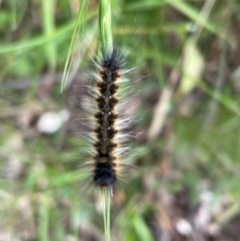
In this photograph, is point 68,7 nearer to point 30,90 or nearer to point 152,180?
point 30,90

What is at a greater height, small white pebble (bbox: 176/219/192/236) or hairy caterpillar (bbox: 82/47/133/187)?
small white pebble (bbox: 176/219/192/236)

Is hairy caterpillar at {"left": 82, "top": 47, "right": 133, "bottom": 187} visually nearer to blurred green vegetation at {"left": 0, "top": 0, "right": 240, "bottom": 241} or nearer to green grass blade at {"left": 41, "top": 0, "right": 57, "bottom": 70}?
green grass blade at {"left": 41, "top": 0, "right": 57, "bottom": 70}

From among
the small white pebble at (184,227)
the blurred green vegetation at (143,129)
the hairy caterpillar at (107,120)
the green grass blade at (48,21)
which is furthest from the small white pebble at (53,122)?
the small white pebble at (184,227)

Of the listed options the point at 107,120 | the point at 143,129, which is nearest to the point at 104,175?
the point at 107,120

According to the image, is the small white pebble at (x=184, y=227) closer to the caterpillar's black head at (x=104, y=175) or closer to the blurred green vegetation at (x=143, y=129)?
the blurred green vegetation at (x=143, y=129)

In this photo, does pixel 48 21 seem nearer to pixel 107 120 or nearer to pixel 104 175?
pixel 107 120

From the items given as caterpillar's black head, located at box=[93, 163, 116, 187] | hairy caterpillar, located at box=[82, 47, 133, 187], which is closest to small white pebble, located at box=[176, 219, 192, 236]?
hairy caterpillar, located at box=[82, 47, 133, 187]

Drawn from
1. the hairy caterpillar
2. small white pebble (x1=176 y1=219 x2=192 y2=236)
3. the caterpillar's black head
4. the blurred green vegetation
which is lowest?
the caterpillar's black head

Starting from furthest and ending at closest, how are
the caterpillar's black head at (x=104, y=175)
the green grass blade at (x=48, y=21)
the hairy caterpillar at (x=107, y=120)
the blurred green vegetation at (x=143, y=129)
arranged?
the blurred green vegetation at (x=143, y=129) → the green grass blade at (x=48, y=21) → the caterpillar's black head at (x=104, y=175) → the hairy caterpillar at (x=107, y=120)

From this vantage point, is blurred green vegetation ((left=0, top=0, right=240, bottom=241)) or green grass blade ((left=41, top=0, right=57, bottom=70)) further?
blurred green vegetation ((left=0, top=0, right=240, bottom=241))
